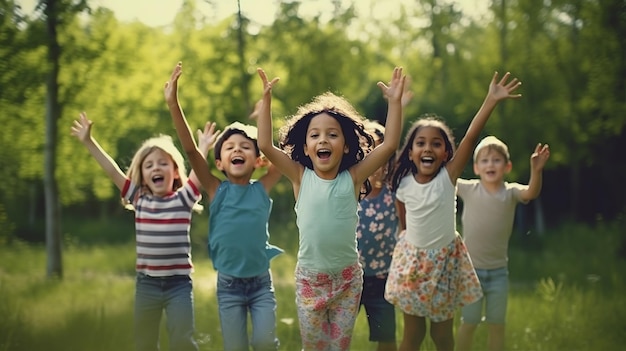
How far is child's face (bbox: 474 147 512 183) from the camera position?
15.7ft

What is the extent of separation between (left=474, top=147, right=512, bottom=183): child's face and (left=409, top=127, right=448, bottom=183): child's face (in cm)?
69

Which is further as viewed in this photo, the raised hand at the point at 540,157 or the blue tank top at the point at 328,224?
the raised hand at the point at 540,157

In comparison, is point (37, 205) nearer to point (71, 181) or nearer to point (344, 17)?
point (71, 181)

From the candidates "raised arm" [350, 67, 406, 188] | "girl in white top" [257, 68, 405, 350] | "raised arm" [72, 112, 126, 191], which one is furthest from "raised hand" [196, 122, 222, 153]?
"raised arm" [350, 67, 406, 188]

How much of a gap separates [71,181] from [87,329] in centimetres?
333

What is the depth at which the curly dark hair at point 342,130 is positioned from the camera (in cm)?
364

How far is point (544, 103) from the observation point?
10.2 meters

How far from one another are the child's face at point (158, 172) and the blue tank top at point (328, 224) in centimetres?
105

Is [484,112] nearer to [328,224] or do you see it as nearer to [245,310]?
[328,224]

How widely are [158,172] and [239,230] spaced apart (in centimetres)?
62

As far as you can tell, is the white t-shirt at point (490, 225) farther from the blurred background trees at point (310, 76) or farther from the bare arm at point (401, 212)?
the blurred background trees at point (310, 76)

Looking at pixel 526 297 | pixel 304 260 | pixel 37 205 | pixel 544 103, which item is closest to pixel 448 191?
pixel 304 260

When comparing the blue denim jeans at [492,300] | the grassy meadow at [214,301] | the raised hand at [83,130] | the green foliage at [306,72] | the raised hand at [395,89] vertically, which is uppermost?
the green foliage at [306,72]

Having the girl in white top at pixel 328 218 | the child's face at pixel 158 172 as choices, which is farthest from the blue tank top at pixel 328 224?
the child's face at pixel 158 172
